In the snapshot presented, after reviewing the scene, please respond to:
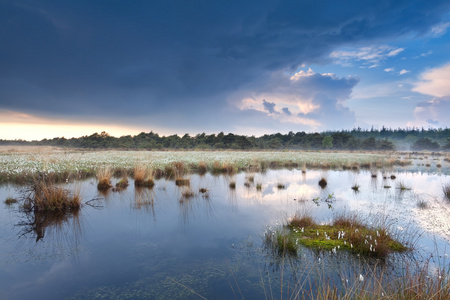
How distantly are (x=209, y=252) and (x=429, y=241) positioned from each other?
6.01 m

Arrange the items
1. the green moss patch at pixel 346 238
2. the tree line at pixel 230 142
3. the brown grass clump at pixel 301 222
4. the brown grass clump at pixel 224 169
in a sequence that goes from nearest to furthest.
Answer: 1. the green moss patch at pixel 346 238
2. the brown grass clump at pixel 301 222
3. the brown grass clump at pixel 224 169
4. the tree line at pixel 230 142

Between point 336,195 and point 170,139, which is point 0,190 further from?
point 170,139


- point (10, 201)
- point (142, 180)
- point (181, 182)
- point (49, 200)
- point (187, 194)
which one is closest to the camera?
point (49, 200)

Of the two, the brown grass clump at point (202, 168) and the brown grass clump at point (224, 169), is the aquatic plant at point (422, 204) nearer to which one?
the brown grass clump at point (224, 169)

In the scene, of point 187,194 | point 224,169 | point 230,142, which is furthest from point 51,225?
point 230,142

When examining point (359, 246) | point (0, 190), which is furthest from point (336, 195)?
point (0, 190)

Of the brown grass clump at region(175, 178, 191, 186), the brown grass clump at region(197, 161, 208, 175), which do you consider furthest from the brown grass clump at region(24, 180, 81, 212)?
the brown grass clump at region(197, 161, 208, 175)

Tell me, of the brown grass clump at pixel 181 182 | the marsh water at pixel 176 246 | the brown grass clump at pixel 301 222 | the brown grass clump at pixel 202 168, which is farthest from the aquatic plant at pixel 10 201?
the brown grass clump at pixel 202 168

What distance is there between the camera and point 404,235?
285 inches

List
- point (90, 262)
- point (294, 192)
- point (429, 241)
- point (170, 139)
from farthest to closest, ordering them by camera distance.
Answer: point (170, 139)
point (294, 192)
point (429, 241)
point (90, 262)

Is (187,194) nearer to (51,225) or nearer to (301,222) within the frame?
Answer: (51,225)

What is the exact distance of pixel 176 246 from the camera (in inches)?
271

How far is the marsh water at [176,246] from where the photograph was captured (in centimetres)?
488

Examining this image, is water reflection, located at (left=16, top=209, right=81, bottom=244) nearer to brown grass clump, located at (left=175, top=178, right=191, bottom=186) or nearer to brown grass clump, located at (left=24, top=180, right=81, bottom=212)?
brown grass clump, located at (left=24, top=180, right=81, bottom=212)
